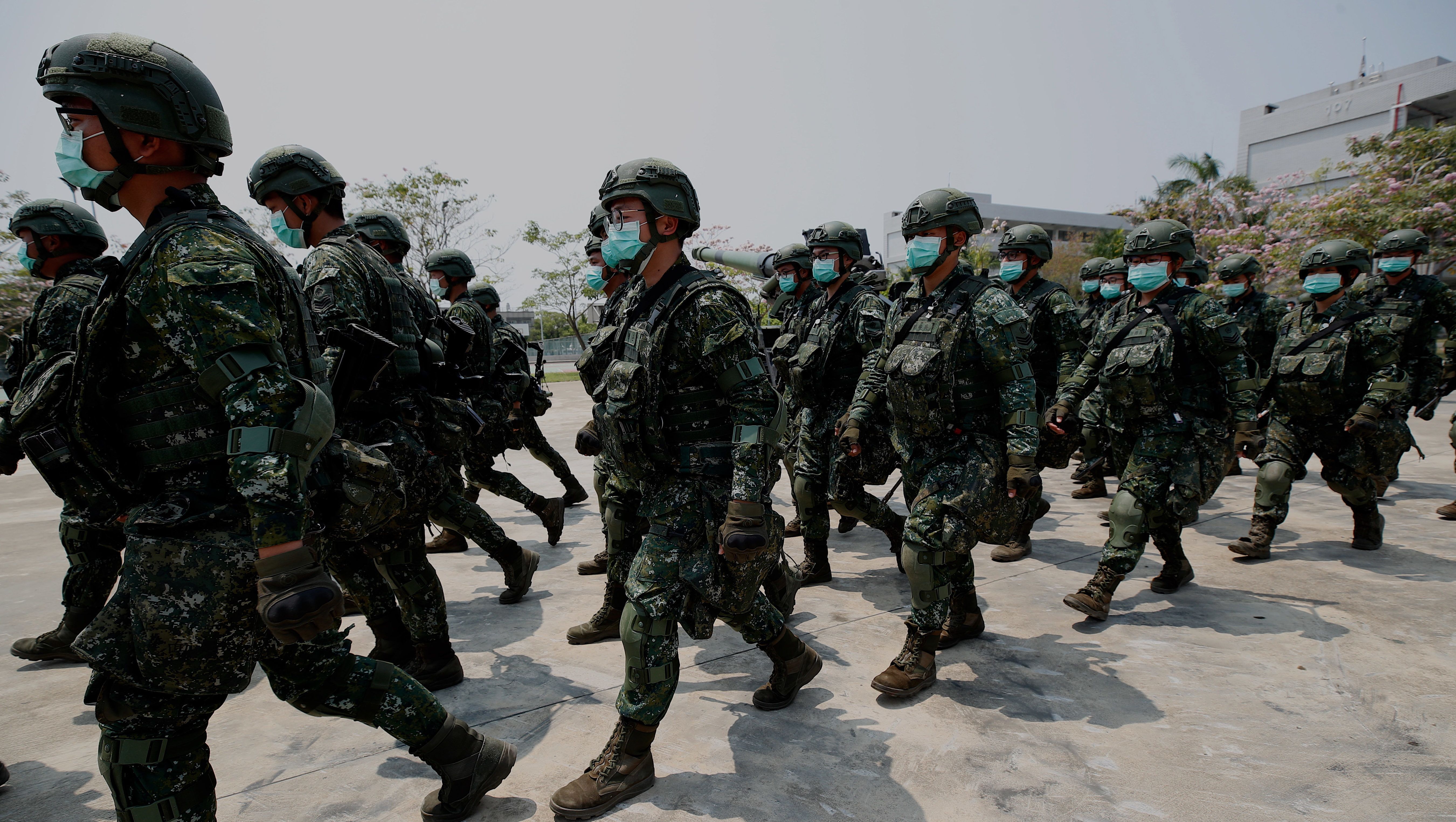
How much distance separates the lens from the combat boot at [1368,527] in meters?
6.08

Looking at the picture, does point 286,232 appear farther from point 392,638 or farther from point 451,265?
point 451,265

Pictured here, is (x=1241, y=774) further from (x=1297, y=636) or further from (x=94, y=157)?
(x=94, y=157)

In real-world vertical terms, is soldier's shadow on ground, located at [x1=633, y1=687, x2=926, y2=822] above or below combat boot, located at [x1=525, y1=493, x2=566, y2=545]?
below

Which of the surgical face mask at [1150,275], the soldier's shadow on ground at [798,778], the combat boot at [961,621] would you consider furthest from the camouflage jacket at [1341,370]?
the soldier's shadow on ground at [798,778]

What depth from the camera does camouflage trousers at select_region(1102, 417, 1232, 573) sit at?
4.74 m

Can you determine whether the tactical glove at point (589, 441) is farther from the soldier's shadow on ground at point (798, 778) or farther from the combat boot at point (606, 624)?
the soldier's shadow on ground at point (798, 778)

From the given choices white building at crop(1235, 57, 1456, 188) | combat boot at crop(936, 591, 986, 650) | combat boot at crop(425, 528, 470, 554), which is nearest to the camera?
combat boot at crop(936, 591, 986, 650)

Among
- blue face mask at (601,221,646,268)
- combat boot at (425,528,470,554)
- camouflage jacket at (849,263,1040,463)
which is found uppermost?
blue face mask at (601,221,646,268)

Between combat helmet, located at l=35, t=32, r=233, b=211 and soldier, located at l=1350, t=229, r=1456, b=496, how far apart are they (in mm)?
7666

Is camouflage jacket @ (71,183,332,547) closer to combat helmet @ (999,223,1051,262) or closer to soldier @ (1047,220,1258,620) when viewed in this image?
soldier @ (1047,220,1258,620)

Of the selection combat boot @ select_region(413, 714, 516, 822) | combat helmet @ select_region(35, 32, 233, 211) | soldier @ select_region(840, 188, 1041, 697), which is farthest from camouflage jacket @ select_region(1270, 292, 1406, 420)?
combat helmet @ select_region(35, 32, 233, 211)

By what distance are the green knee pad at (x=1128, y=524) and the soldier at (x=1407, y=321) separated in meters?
2.74

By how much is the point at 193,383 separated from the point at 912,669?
3209 mm

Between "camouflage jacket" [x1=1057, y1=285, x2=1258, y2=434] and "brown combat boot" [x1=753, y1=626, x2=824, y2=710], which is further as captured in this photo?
"camouflage jacket" [x1=1057, y1=285, x2=1258, y2=434]
